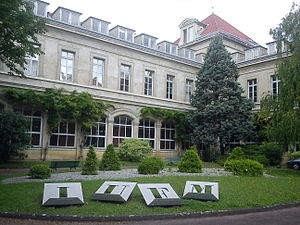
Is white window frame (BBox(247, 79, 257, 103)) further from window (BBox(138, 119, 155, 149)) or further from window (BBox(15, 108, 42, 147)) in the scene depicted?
window (BBox(15, 108, 42, 147))

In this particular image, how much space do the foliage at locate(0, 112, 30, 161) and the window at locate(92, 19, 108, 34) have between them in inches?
461

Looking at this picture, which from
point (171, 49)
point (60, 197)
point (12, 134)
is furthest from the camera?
point (171, 49)

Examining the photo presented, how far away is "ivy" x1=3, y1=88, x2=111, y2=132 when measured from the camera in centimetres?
2128

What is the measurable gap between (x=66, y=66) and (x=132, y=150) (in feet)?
28.8

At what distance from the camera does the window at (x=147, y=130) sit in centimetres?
2866

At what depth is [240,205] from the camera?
9.19 m

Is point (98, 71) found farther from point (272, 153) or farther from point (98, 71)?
point (272, 153)

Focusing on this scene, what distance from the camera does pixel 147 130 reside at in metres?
29.1

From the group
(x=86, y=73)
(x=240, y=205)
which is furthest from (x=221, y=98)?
(x=240, y=205)

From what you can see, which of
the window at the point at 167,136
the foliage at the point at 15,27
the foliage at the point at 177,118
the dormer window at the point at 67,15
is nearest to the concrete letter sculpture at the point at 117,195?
the foliage at the point at 15,27

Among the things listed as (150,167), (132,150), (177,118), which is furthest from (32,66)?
(177,118)

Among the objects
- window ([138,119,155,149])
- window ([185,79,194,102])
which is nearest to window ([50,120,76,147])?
window ([138,119,155,149])

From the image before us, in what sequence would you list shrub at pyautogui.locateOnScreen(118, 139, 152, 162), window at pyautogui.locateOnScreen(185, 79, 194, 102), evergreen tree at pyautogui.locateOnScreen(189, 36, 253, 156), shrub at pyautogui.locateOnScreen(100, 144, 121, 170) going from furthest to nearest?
window at pyautogui.locateOnScreen(185, 79, 194, 102) → evergreen tree at pyautogui.locateOnScreen(189, 36, 253, 156) → shrub at pyautogui.locateOnScreen(118, 139, 152, 162) → shrub at pyautogui.locateOnScreen(100, 144, 121, 170)

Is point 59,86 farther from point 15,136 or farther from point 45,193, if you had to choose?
point 45,193
